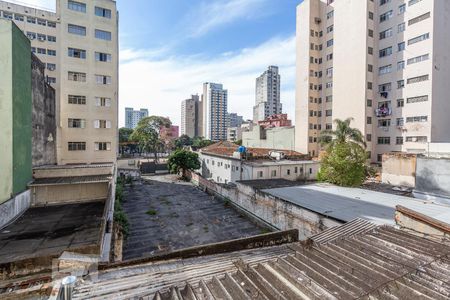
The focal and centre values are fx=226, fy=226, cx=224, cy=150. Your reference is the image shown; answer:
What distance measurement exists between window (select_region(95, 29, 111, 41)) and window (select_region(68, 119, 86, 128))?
30.9ft

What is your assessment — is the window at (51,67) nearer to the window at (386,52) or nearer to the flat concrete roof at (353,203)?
the flat concrete roof at (353,203)

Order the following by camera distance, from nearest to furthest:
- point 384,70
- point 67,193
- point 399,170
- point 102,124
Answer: point 67,193 → point 102,124 → point 399,170 → point 384,70

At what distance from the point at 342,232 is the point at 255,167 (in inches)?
696

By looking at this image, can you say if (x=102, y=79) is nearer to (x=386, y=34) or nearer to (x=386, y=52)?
(x=386, y=52)

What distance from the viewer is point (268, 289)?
3770mm

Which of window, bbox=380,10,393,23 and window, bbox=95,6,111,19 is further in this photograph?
window, bbox=380,10,393,23

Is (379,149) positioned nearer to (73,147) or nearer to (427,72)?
(427,72)

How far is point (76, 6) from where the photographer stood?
78.5 feet

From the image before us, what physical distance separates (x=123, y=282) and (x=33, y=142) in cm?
1891

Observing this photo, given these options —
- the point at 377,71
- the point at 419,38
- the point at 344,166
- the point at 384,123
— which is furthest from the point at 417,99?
the point at 344,166

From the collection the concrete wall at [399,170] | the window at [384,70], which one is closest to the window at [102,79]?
the concrete wall at [399,170]

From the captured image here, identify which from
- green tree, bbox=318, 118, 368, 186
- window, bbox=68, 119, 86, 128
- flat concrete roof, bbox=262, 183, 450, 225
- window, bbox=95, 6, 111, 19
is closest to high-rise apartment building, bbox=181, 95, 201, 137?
window, bbox=95, 6, 111, 19

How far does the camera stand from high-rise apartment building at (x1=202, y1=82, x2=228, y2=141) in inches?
4909

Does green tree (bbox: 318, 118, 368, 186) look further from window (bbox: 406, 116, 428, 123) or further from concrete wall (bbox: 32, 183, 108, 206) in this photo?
concrete wall (bbox: 32, 183, 108, 206)
